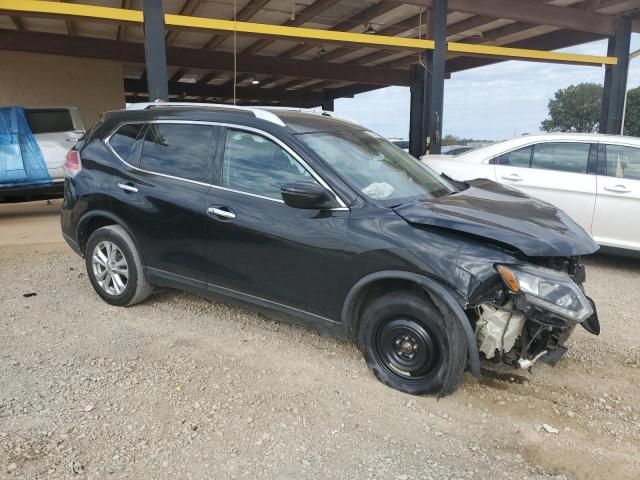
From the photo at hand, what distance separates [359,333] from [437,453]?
91 cm

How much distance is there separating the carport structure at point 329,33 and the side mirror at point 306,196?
497 cm

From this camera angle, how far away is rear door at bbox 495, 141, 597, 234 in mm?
5914

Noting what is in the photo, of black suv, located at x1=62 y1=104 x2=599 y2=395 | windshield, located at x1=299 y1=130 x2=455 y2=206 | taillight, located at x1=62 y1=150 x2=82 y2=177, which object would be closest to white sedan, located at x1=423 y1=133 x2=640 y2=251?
black suv, located at x1=62 y1=104 x2=599 y2=395

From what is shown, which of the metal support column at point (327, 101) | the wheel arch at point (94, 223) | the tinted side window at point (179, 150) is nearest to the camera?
the tinted side window at point (179, 150)

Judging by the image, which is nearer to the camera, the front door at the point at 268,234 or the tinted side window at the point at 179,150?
the front door at the point at 268,234

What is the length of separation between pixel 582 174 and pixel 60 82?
510 inches

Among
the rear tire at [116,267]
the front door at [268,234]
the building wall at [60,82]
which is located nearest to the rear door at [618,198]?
the front door at [268,234]

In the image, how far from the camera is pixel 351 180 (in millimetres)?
3488

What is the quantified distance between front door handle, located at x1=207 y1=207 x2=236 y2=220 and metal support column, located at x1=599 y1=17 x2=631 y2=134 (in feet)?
34.5

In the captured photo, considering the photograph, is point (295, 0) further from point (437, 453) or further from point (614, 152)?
point (437, 453)

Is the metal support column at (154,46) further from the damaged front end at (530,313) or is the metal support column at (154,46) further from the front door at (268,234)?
the damaged front end at (530,313)

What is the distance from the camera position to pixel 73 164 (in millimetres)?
4730

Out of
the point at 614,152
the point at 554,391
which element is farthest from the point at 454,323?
the point at 614,152

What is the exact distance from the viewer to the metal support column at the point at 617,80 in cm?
1097
